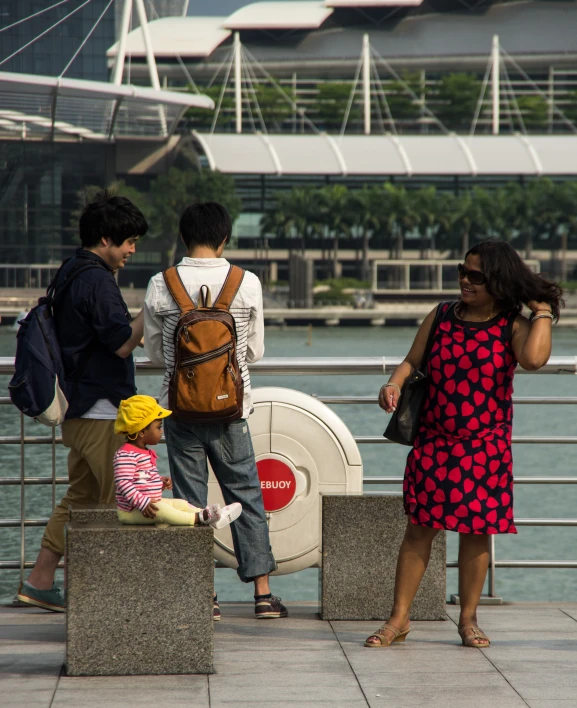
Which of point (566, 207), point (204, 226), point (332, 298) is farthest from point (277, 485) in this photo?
point (566, 207)

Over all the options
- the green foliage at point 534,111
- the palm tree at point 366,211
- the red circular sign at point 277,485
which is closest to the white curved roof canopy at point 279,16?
the green foliage at point 534,111

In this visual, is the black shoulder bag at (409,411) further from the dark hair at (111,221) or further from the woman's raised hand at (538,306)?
the dark hair at (111,221)

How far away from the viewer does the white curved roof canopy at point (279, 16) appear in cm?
9881

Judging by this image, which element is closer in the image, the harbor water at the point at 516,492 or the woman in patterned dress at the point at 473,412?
the woman in patterned dress at the point at 473,412

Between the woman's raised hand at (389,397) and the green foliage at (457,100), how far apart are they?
94508mm

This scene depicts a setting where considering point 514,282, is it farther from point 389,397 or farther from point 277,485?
point 277,485

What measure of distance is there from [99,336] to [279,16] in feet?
331

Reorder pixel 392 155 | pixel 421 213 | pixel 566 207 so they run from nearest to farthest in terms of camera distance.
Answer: pixel 421 213, pixel 566 207, pixel 392 155

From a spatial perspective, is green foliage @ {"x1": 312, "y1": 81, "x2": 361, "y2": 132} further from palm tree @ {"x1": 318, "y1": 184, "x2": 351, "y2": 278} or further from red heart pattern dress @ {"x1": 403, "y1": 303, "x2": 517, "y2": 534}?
red heart pattern dress @ {"x1": 403, "y1": 303, "x2": 517, "y2": 534}

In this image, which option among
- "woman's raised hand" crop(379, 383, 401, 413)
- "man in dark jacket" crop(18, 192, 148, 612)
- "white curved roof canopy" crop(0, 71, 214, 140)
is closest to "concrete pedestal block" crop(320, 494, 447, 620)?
"woman's raised hand" crop(379, 383, 401, 413)

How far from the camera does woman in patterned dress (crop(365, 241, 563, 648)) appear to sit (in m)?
3.45

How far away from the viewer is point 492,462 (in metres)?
3.47

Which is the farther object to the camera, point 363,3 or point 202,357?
point 363,3

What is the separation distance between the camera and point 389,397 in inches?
135
